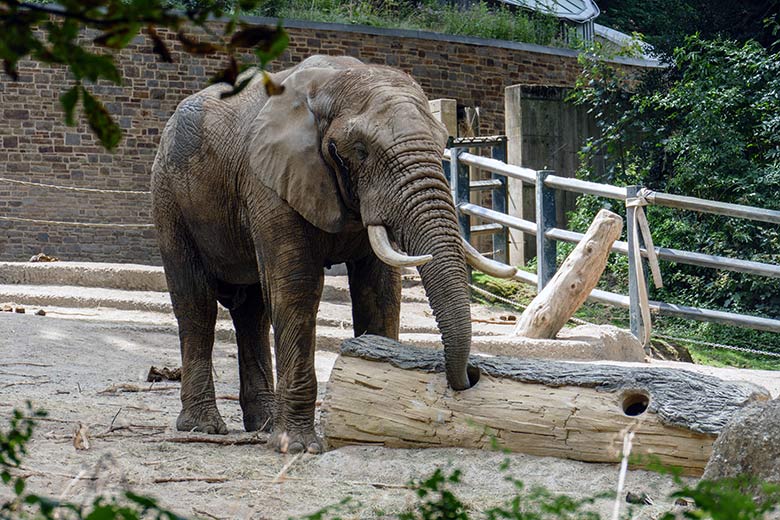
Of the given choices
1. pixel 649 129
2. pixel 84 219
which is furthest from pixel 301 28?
pixel 649 129

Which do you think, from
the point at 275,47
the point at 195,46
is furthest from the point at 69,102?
the point at 275,47

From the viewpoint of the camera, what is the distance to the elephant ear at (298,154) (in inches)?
231

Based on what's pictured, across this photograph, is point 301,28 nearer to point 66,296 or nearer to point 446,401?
point 66,296

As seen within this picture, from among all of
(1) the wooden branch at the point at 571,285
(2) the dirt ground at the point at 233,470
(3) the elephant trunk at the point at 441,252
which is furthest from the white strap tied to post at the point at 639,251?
(3) the elephant trunk at the point at 441,252

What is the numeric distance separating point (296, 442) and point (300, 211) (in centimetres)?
118

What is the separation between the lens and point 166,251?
277 inches

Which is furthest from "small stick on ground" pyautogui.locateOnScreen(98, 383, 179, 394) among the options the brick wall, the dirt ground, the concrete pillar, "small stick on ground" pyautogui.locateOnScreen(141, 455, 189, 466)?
the brick wall

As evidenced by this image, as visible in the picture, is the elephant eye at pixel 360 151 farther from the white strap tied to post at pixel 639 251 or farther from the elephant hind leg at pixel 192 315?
the white strap tied to post at pixel 639 251

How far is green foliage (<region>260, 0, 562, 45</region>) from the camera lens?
20797mm

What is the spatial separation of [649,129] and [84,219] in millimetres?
8721

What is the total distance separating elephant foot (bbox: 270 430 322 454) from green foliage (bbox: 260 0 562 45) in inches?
588

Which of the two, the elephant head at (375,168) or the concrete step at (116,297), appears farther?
the concrete step at (116,297)

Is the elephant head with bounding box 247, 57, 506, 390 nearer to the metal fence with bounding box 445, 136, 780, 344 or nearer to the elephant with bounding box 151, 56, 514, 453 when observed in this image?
the elephant with bounding box 151, 56, 514, 453

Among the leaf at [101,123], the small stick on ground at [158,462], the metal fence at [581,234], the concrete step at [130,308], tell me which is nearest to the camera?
the leaf at [101,123]
